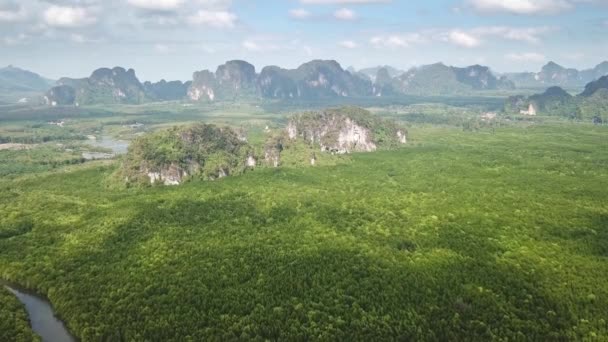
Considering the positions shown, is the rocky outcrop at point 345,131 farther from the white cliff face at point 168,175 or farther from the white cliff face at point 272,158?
the white cliff face at point 168,175

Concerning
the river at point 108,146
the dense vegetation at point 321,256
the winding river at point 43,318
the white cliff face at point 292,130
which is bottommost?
the winding river at point 43,318

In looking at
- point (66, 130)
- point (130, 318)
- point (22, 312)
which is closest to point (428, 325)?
point (130, 318)

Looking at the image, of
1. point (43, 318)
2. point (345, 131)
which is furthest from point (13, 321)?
point (345, 131)

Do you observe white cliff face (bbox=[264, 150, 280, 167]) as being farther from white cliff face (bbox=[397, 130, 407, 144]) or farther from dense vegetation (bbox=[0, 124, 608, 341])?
white cliff face (bbox=[397, 130, 407, 144])

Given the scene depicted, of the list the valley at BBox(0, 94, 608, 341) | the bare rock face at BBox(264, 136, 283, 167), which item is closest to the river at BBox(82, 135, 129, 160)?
the valley at BBox(0, 94, 608, 341)

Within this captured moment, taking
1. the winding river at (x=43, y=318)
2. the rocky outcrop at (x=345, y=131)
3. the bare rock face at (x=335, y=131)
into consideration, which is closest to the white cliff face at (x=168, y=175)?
the winding river at (x=43, y=318)

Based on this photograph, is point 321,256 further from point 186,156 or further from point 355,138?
point 355,138

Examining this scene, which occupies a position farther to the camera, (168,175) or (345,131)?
(345,131)
